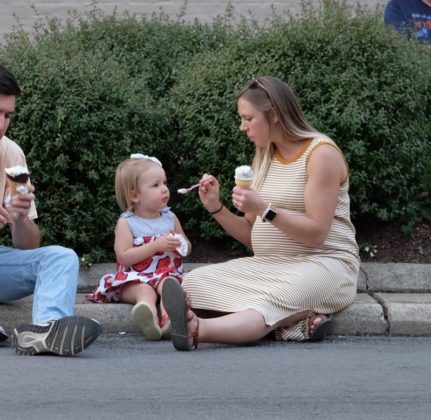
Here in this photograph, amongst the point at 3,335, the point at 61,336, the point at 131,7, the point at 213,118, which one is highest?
the point at 131,7

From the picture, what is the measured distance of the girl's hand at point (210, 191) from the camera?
20.3ft

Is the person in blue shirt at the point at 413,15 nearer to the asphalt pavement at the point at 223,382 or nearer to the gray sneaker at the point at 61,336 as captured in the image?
the asphalt pavement at the point at 223,382

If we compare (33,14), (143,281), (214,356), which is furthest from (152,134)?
(33,14)

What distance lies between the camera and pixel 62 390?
4801mm

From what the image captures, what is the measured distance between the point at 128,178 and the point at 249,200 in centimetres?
88

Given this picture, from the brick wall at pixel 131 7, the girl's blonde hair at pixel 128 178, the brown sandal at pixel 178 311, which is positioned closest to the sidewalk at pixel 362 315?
the girl's blonde hair at pixel 128 178

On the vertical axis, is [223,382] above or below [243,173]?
below

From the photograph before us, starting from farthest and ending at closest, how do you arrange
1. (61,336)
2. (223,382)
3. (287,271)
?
(287,271)
(61,336)
(223,382)

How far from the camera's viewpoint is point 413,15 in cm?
900

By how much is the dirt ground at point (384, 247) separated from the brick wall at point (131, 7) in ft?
11.3

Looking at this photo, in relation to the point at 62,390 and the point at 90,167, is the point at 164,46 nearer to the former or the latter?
the point at 90,167

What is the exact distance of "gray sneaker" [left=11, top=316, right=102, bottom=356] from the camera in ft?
17.8

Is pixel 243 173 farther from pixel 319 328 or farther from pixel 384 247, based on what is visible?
pixel 384 247

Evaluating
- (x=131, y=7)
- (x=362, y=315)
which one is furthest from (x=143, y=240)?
(x=131, y=7)
